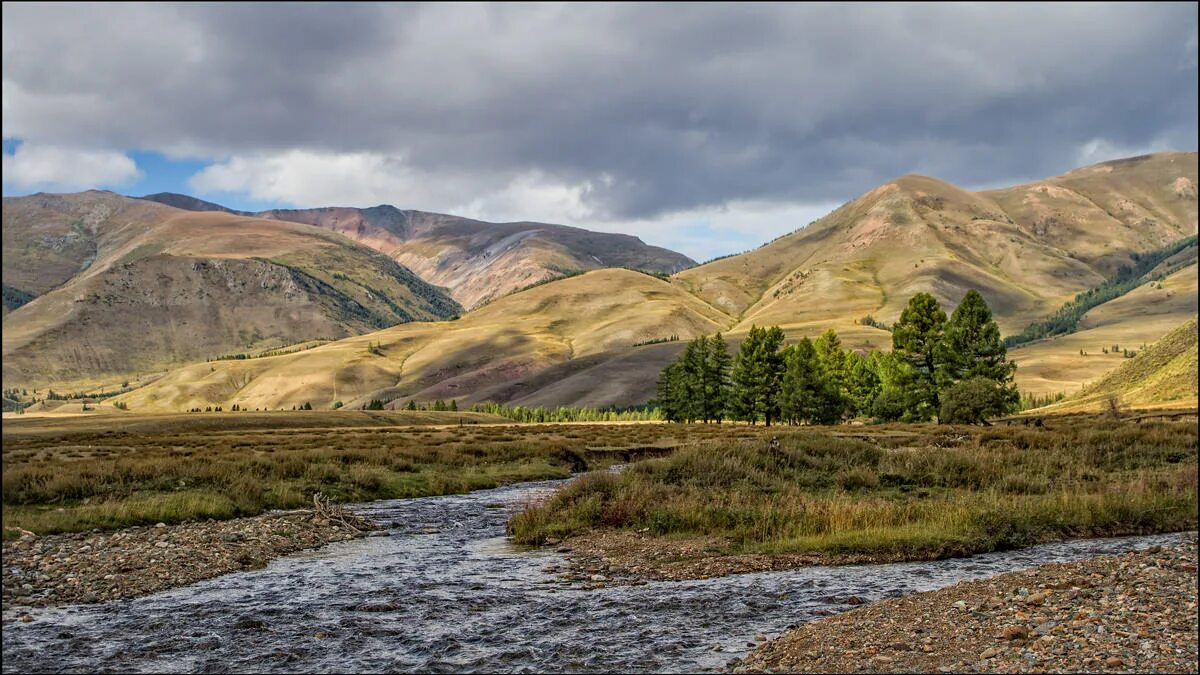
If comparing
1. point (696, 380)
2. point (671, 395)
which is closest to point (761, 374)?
point (696, 380)

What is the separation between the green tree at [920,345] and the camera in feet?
265

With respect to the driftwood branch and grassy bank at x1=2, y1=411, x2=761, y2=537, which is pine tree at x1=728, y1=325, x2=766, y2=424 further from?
the driftwood branch

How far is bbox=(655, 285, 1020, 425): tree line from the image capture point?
257 ft

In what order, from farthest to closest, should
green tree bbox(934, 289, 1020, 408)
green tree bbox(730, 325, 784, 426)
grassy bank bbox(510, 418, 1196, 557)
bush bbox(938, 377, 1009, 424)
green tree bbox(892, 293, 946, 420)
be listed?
green tree bbox(730, 325, 784, 426) < green tree bbox(892, 293, 946, 420) < green tree bbox(934, 289, 1020, 408) < bush bbox(938, 377, 1009, 424) < grassy bank bbox(510, 418, 1196, 557)

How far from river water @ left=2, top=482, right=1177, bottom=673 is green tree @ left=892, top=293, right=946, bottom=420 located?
57.4 m

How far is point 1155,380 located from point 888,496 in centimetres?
12413

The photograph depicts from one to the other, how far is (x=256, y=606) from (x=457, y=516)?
1669 cm

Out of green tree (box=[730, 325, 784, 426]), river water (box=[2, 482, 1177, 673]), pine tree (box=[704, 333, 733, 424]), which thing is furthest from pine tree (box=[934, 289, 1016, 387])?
river water (box=[2, 482, 1177, 673])

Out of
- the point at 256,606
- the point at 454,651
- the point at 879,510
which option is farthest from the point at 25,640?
the point at 879,510

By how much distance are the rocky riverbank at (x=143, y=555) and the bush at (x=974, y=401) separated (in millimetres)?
62963

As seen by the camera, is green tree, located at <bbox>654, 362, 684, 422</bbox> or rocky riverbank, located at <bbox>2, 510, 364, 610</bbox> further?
green tree, located at <bbox>654, 362, 684, 422</bbox>

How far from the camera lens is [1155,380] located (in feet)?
428

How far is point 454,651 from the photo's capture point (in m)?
15.7

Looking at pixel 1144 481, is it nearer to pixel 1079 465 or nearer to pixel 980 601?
pixel 1079 465
